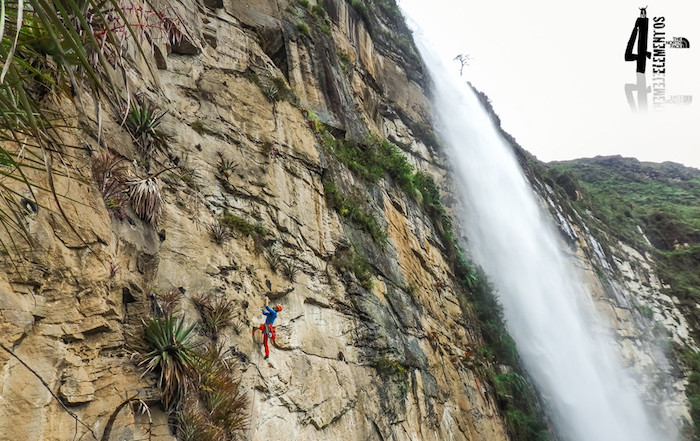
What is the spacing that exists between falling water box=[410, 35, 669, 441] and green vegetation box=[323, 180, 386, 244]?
9.37 meters

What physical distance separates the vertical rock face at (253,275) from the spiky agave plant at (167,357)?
4.9 inches

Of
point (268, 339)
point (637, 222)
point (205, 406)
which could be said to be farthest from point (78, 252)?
point (637, 222)

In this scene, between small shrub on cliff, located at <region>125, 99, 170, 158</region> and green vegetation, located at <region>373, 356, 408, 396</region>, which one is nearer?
small shrub on cliff, located at <region>125, 99, 170, 158</region>

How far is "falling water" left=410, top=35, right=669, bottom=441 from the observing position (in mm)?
17062

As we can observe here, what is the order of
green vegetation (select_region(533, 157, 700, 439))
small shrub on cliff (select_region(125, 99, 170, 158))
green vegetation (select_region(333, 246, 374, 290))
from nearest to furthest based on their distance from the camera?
1. small shrub on cliff (select_region(125, 99, 170, 158))
2. green vegetation (select_region(333, 246, 374, 290))
3. green vegetation (select_region(533, 157, 700, 439))

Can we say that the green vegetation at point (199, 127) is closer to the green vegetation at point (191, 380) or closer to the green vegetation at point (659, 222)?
the green vegetation at point (191, 380)

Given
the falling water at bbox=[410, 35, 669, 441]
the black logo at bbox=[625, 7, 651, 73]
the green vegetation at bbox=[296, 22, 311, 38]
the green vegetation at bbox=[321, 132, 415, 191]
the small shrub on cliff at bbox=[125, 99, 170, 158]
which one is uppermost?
the black logo at bbox=[625, 7, 651, 73]

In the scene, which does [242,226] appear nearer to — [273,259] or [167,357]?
[273,259]

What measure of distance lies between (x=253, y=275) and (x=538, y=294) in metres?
17.9

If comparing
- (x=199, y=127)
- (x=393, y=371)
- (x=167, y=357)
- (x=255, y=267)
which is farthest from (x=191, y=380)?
(x=393, y=371)

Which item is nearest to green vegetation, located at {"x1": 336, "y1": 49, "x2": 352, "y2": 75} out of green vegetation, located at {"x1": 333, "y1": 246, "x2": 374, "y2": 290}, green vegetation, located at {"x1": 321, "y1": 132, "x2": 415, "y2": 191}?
green vegetation, located at {"x1": 321, "y1": 132, "x2": 415, "y2": 191}

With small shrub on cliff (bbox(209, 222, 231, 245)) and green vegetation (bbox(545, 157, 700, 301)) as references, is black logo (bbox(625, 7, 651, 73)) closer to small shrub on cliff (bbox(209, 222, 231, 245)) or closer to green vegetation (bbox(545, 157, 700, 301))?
green vegetation (bbox(545, 157, 700, 301))

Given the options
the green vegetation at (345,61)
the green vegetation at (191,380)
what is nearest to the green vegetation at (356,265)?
the green vegetation at (191,380)

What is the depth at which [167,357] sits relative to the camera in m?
3.91
